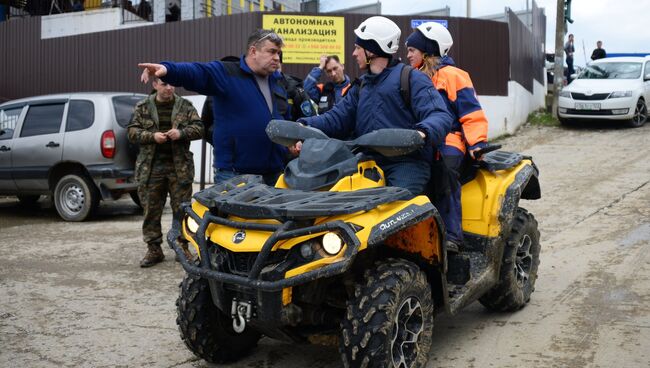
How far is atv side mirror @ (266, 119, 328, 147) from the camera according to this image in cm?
454

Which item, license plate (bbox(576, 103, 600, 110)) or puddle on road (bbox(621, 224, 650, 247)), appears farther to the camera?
license plate (bbox(576, 103, 600, 110))

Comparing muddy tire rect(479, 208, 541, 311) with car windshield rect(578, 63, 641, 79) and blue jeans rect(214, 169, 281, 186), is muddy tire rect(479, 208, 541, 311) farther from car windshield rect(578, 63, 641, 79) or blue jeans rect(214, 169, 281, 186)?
car windshield rect(578, 63, 641, 79)

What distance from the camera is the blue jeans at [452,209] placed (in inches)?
193

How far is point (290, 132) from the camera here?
4.58 meters

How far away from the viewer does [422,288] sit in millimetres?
4148

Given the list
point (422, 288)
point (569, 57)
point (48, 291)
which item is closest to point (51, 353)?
point (48, 291)

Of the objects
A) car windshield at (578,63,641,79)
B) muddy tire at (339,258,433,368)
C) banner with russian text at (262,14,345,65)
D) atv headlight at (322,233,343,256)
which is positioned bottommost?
muddy tire at (339,258,433,368)

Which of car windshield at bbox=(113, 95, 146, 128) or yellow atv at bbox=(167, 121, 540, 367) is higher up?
car windshield at bbox=(113, 95, 146, 128)

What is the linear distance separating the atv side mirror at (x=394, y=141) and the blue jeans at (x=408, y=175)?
277 mm

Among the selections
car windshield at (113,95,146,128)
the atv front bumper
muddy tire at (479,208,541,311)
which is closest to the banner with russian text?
car windshield at (113,95,146,128)

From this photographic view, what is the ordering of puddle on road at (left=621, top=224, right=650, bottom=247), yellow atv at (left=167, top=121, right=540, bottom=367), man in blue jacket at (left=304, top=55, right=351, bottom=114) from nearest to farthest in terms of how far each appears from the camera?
yellow atv at (left=167, top=121, right=540, bottom=367) < puddle on road at (left=621, top=224, right=650, bottom=247) < man in blue jacket at (left=304, top=55, right=351, bottom=114)

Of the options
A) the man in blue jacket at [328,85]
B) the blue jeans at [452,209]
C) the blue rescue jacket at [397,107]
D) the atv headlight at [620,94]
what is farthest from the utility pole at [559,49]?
the blue rescue jacket at [397,107]

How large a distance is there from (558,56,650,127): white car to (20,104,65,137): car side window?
1184 cm

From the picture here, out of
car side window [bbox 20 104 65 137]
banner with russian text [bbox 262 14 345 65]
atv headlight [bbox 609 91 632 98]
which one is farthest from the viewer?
atv headlight [bbox 609 91 632 98]
